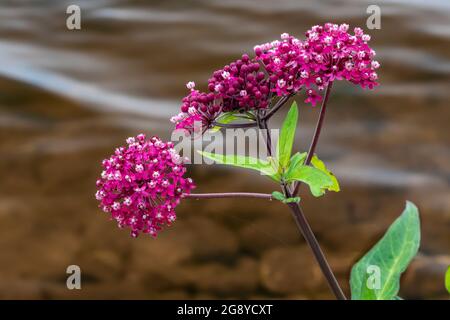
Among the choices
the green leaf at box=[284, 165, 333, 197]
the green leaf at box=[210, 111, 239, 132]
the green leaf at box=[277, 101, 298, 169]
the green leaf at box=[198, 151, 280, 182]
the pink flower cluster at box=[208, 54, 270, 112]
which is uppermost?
the pink flower cluster at box=[208, 54, 270, 112]

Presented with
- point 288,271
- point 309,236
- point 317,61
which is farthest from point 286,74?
point 288,271

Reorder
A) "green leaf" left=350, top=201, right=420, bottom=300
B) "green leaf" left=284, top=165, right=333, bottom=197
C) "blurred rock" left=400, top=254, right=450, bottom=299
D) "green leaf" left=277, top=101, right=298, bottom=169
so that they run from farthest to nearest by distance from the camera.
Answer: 1. "blurred rock" left=400, top=254, right=450, bottom=299
2. "green leaf" left=350, top=201, right=420, bottom=300
3. "green leaf" left=277, top=101, right=298, bottom=169
4. "green leaf" left=284, top=165, right=333, bottom=197

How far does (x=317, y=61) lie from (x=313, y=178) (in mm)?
261

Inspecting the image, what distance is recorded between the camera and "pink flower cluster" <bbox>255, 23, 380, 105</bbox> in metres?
1.21

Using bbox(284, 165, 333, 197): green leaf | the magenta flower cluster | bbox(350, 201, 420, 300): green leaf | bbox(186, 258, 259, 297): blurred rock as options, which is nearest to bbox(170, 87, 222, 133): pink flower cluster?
the magenta flower cluster

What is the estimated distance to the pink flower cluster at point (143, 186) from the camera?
1203 mm

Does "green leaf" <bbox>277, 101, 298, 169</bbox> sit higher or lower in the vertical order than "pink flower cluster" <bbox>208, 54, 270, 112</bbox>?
lower

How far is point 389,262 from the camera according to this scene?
1.44m

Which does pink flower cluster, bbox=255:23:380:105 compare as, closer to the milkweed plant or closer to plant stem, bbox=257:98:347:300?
the milkweed plant

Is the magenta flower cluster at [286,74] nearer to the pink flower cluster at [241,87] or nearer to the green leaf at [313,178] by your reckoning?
the pink flower cluster at [241,87]

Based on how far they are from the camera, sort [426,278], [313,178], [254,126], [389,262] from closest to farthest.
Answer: [313,178] → [254,126] → [389,262] → [426,278]

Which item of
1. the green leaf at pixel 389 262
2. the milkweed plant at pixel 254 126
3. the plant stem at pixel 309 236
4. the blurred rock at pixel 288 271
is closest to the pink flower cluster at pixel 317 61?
the milkweed plant at pixel 254 126

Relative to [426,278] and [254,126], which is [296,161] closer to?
[254,126]

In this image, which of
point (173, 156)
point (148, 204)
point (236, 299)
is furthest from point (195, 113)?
point (236, 299)
